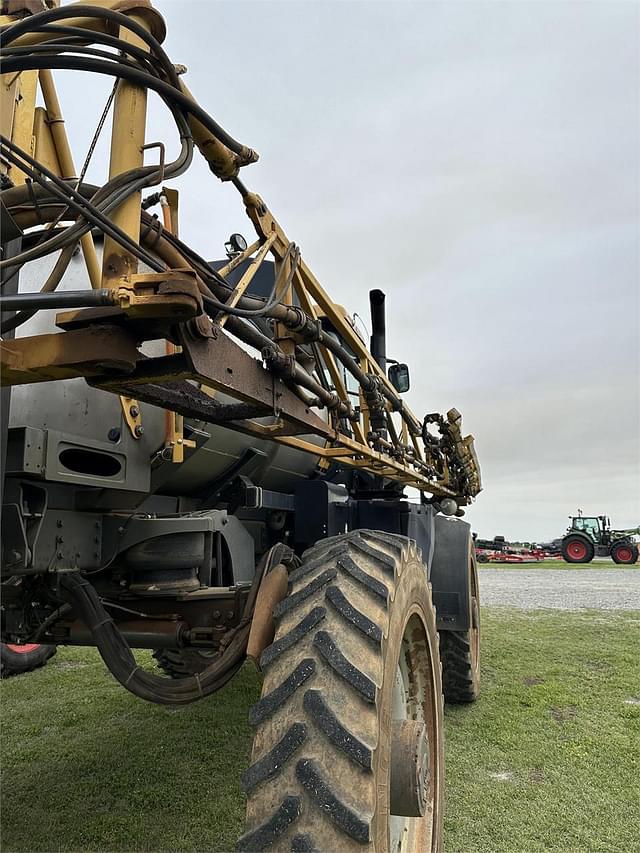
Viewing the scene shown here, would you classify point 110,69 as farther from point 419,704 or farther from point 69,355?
point 419,704

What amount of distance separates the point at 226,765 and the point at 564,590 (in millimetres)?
13394

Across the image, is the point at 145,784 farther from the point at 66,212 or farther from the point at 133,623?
the point at 66,212

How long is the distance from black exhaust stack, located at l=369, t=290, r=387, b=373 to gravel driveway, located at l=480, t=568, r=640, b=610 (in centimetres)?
837

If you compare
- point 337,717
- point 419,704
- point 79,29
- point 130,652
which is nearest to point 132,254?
point 79,29

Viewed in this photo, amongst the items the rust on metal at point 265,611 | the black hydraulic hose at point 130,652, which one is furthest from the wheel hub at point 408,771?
the black hydraulic hose at point 130,652

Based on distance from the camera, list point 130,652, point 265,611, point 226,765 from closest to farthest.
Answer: point 265,611, point 130,652, point 226,765

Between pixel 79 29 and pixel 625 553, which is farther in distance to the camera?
pixel 625 553

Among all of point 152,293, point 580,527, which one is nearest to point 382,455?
point 152,293

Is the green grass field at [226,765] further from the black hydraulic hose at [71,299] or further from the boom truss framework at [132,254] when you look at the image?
the black hydraulic hose at [71,299]

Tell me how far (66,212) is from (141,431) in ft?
3.36

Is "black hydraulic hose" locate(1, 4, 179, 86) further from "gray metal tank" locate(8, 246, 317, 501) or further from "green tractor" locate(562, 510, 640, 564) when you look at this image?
"green tractor" locate(562, 510, 640, 564)

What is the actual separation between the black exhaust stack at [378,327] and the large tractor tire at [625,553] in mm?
27217

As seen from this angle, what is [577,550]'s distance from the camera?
2983 centimetres

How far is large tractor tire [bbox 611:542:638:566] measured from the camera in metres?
29.3
